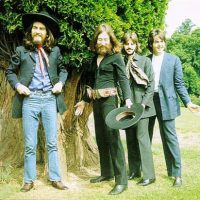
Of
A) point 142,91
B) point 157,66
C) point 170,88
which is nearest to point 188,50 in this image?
point 157,66

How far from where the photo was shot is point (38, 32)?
596 centimetres

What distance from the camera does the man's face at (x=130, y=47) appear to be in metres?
6.45

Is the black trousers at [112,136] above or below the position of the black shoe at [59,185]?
above

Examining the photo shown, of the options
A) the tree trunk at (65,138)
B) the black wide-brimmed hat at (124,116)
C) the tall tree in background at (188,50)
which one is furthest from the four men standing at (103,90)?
the tall tree in background at (188,50)

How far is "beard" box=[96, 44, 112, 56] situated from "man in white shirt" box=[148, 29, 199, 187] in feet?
2.61

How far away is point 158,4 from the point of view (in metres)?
7.13

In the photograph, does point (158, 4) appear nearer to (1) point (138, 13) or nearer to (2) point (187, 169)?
(1) point (138, 13)

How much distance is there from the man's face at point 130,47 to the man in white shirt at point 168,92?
0.34 metres

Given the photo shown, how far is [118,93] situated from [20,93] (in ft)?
4.91

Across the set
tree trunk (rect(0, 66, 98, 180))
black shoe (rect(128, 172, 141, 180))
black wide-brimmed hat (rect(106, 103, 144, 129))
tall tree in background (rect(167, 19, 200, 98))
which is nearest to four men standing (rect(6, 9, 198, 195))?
black wide-brimmed hat (rect(106, 103, 144, 129))

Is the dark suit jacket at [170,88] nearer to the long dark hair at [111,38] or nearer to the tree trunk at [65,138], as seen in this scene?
the long dark hair at [111,38]

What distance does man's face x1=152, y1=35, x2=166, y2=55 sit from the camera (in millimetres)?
6570

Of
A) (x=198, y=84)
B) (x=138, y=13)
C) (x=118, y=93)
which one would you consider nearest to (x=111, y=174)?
(x=118, y=93)

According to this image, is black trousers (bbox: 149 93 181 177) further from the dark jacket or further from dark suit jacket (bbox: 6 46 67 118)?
dark suit jacket (bbox: 6 46 67 118)
